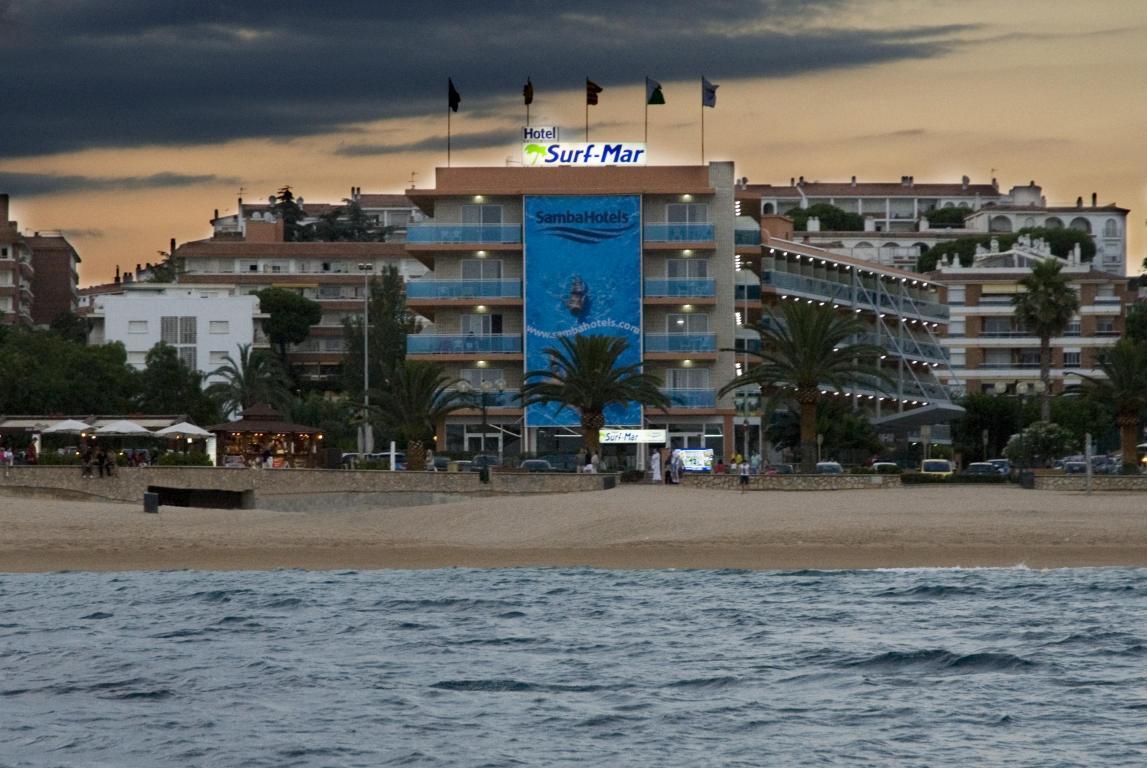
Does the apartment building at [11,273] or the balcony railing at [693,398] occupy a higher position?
the apartment building at [11,273]

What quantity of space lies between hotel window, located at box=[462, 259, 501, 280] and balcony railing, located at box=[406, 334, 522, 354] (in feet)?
10.3

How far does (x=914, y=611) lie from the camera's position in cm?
3412

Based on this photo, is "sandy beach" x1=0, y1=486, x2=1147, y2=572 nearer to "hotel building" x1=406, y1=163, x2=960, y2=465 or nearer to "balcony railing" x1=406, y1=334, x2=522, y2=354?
"hotel building" x1=406, y1=163, x2=960, y2=465

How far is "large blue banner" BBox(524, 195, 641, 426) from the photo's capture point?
325 feet

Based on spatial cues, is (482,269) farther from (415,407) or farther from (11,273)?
(11,273)

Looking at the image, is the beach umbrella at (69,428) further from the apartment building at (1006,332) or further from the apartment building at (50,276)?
the apartment building at (50,276)

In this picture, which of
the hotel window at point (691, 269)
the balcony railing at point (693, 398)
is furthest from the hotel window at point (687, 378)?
the hotel window at point (691, 269)

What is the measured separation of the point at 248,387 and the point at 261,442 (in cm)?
4090

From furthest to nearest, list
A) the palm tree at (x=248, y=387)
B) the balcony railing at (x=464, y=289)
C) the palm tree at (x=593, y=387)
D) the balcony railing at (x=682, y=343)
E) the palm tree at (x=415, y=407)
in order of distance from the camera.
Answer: the palm tree at (x=248, y=387)
the balcony railing at (x=464, y=289)
the balcony railing at (x=682, y=343)
the palm tree at (x=415, y=407)
the palm tree at (x=593, y=387)

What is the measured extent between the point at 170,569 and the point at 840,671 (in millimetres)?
22386

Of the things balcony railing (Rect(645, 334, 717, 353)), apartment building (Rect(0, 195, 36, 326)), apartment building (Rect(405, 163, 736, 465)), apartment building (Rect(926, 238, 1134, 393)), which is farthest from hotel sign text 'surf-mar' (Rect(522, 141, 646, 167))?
apartment building (Rect(0, 195, 36, 326))

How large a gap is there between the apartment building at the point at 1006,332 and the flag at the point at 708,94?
53.7m

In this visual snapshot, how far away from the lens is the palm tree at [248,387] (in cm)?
12306

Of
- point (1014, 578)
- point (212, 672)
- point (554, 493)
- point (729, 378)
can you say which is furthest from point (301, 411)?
point (212, 672)
